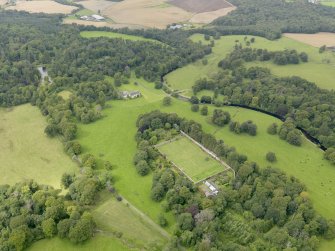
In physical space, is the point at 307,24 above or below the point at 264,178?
above

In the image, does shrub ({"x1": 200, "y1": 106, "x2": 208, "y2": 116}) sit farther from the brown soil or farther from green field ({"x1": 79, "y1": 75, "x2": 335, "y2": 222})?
the brown soil

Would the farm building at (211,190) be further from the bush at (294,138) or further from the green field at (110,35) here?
the green field at (110,35)

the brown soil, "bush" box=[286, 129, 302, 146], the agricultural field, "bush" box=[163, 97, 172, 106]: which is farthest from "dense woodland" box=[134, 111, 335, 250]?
the brown soil

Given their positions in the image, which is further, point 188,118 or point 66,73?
point 66,73

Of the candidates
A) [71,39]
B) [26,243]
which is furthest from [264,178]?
[71,39]

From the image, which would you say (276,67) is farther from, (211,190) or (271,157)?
(211,190)

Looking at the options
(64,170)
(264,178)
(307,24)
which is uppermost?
(307,24)

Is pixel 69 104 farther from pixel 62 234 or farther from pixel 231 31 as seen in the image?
pixel 231 31

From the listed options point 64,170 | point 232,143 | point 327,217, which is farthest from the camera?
point 232,143
